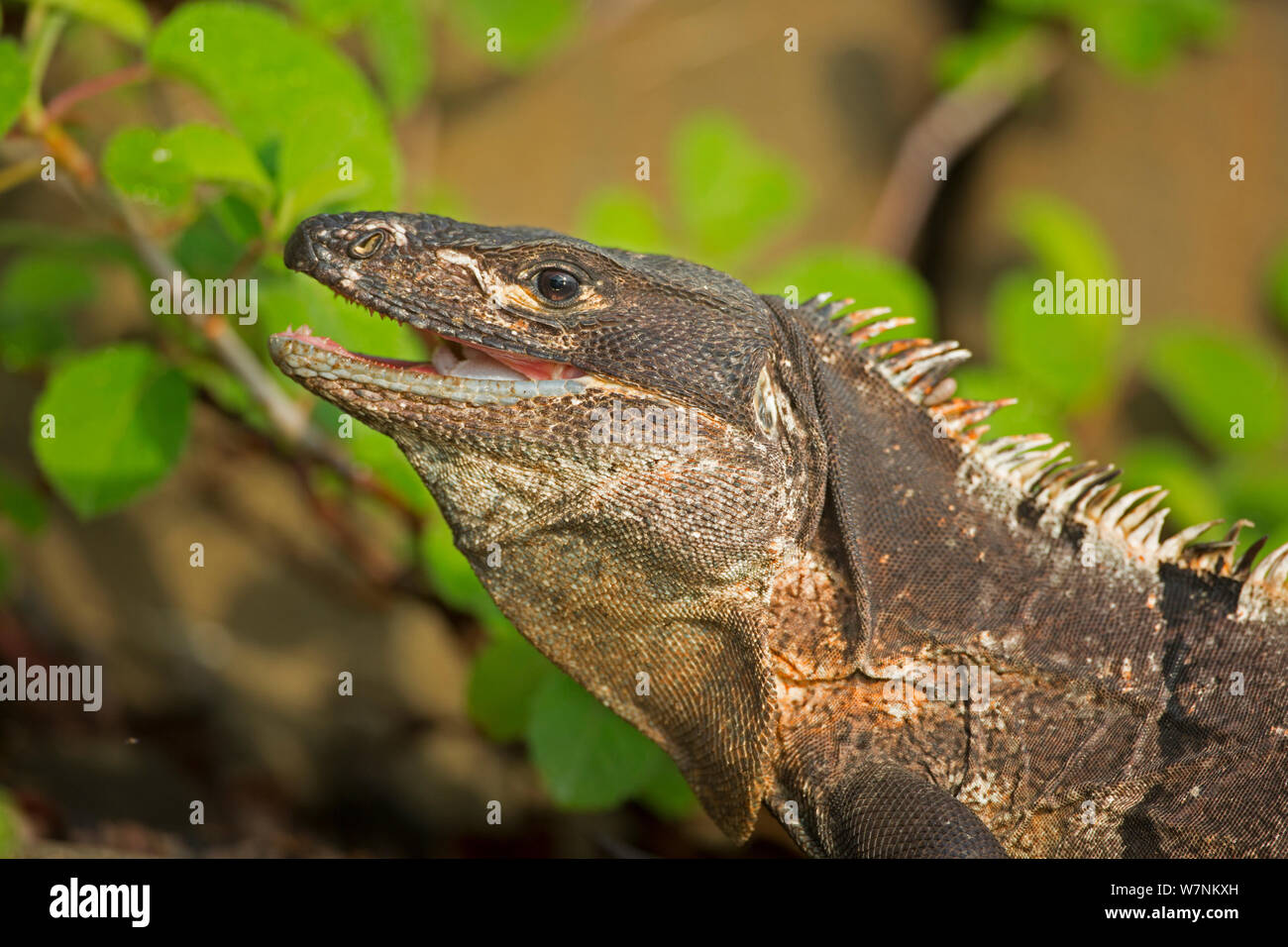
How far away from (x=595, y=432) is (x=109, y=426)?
178 centimetres

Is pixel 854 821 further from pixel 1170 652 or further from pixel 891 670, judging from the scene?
pixel 1170 652

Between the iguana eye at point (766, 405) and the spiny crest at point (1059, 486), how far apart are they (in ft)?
1.38

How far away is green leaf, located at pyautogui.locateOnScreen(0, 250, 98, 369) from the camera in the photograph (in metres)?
4.02

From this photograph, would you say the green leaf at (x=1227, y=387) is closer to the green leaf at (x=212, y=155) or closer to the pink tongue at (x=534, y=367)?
the pink tongue at (x=534, y=367)

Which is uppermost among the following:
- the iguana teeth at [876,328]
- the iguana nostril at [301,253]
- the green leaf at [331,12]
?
the green leaf at [331,12]

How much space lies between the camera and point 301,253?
8.77 feet

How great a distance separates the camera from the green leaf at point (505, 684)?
3.62 m

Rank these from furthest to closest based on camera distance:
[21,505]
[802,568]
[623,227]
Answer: [623,227], [21,505], [802,568]

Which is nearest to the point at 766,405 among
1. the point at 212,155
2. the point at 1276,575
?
the point at 1276,575

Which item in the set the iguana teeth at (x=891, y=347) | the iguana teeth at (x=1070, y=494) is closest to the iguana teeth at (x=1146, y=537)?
the iguana teeth at (x=1070, y=494)

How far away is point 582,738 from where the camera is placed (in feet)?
10.6

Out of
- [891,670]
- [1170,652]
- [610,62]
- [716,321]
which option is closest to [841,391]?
[716,321]

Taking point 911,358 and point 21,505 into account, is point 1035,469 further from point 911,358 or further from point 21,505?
point 21,505

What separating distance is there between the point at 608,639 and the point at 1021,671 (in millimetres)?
1027
